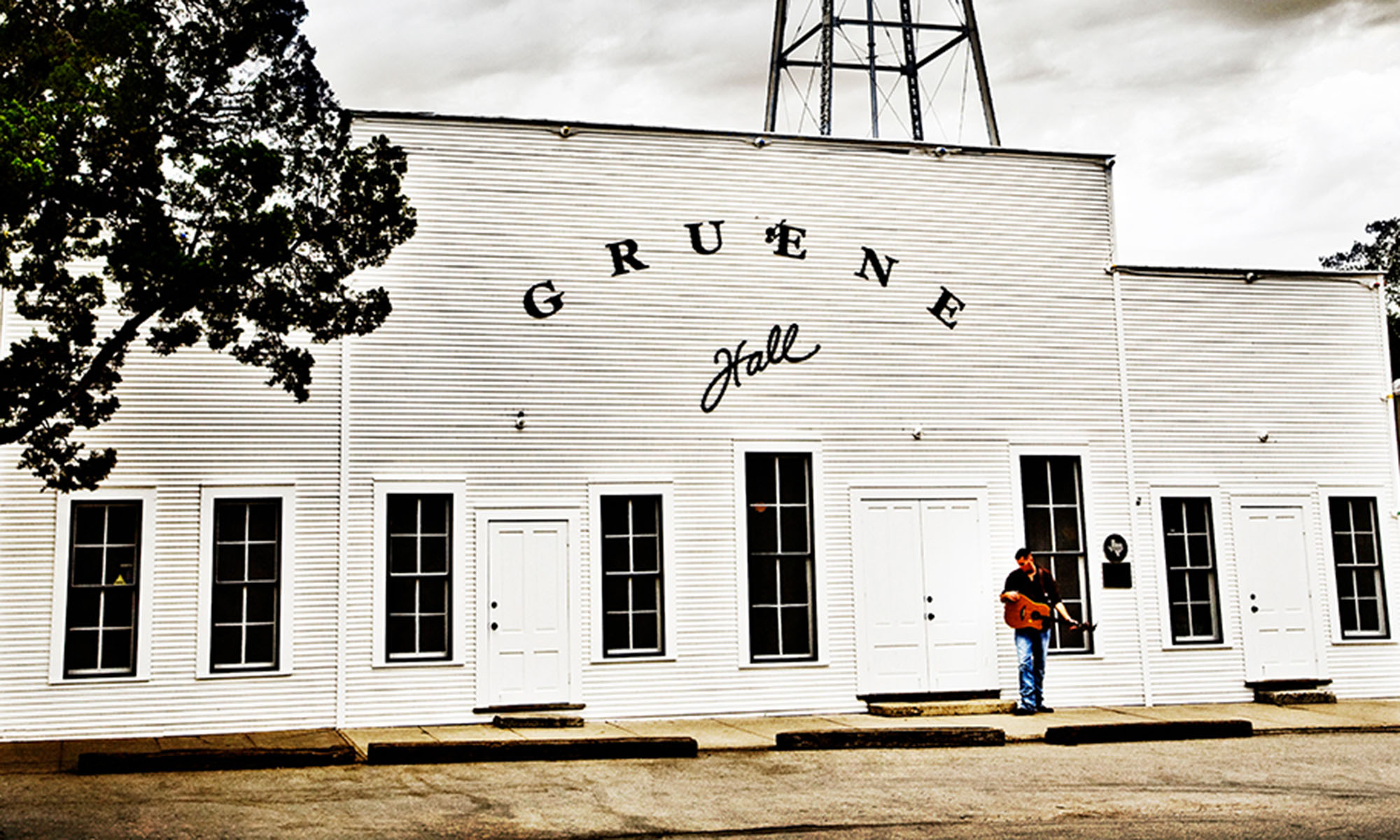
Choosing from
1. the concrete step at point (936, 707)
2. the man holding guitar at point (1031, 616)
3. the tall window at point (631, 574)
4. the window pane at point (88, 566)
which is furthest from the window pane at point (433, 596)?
the man holding guitar at point (1031, 616)

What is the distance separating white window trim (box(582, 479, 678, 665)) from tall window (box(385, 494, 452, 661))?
157 centimetres

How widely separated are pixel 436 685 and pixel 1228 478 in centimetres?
1015

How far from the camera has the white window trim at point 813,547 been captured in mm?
15484

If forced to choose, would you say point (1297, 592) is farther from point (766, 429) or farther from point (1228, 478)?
point (766, 429)

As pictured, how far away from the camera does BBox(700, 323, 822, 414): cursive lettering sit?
624 inches

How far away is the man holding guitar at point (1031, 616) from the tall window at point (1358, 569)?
4.51m

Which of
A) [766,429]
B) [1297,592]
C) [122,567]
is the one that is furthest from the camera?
[1297,592]

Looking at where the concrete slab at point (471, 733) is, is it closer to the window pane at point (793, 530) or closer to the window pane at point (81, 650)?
the window pane at point (81, 650)

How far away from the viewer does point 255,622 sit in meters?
14.4

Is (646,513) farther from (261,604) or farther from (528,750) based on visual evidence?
(261,604)

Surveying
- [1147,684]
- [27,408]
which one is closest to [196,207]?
[27,408]

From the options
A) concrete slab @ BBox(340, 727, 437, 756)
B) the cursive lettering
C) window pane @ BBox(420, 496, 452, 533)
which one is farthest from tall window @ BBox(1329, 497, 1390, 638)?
concrete slab @ BBox(340, 727, 437, 756)

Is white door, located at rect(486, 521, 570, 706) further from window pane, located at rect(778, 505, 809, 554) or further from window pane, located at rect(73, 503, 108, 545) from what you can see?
window pane, located at rect(73, 503, 108, 545)

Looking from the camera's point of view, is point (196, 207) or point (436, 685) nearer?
point (196, 207)
